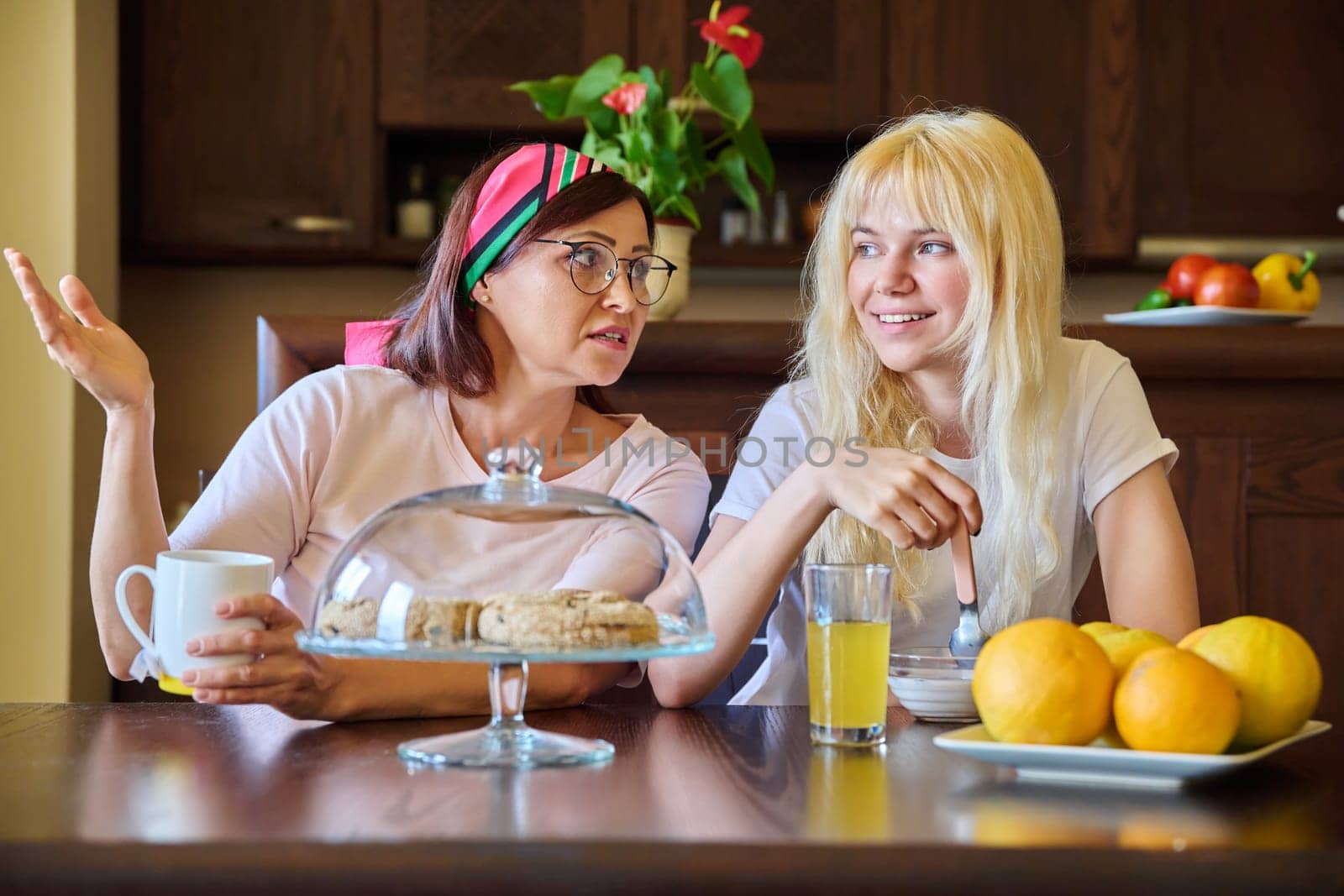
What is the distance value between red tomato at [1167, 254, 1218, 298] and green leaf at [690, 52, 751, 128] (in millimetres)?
842

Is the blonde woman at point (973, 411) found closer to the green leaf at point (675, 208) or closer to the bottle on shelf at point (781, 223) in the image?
the green leaf at point (675, 208)

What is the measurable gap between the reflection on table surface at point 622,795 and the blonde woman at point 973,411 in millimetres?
512

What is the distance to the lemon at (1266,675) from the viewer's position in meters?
0.88

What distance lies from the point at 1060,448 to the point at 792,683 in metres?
0.40

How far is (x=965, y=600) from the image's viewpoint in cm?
114

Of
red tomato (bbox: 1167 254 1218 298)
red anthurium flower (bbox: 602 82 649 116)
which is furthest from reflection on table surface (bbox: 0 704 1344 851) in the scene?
red tomato (bbox: 1167 254 1218 298)

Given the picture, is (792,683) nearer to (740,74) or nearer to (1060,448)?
(1060,448)

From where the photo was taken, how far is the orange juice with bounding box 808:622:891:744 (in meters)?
0.98

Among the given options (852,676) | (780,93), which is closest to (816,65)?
(780,93)

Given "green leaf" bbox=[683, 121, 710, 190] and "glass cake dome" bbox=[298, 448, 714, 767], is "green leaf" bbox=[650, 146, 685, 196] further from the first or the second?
"glass cake dome" bbox=[298, 448, 714, 767]

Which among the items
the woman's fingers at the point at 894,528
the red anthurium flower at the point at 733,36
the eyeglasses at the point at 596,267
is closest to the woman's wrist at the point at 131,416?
the eyeglasses at the point at 596,267

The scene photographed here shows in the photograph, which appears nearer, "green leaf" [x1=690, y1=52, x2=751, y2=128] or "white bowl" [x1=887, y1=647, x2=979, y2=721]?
"white bowl" [x1=887, y1=647, x2=979, y2=721]

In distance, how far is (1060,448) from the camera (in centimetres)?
161

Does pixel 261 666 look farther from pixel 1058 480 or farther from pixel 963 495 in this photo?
pixel 1058 480
